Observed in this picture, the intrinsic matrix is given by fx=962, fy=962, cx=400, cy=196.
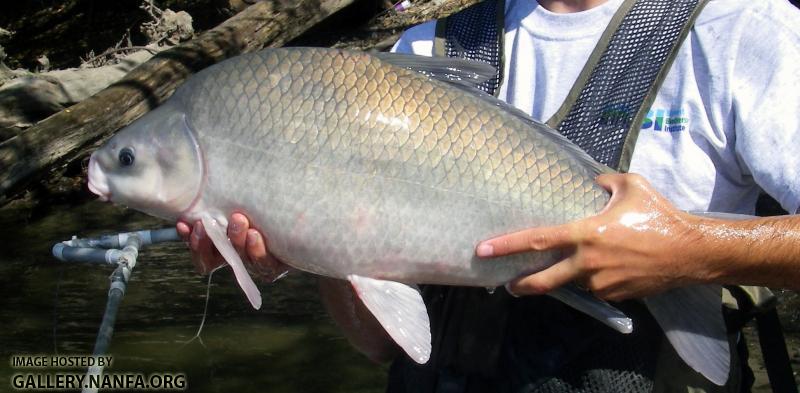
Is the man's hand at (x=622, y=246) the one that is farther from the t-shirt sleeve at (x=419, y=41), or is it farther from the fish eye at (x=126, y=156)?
the fish eye at (x=126, y=156)

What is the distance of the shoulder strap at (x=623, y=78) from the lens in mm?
2102

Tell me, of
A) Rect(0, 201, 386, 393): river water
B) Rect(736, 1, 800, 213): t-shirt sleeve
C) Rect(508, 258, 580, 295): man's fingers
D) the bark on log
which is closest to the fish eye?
Rect(508, 258, 580, 295): man's fingers

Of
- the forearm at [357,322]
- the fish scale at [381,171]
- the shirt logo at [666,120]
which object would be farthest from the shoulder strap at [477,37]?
the forearm at [357,322]

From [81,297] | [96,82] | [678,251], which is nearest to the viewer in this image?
[678,251]

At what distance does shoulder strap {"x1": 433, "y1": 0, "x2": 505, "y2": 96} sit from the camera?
2.31m

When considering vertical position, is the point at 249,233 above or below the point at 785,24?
below

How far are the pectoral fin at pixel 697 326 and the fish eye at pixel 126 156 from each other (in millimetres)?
1151

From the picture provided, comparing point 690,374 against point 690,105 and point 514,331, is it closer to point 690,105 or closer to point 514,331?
point 514,331

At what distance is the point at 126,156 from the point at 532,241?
0.91 m

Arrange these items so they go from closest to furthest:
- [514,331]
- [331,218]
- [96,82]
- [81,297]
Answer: [331,218] → [514,331] → [81,297] → [96,82]

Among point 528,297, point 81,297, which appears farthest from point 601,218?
point 81,297

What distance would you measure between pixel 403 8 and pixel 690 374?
6504 millimetres

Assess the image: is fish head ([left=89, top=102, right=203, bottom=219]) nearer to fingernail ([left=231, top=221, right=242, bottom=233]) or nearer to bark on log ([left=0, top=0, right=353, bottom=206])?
fingernail ([left=231, top=221, right=242, bottom=233])

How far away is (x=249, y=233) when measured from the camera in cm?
205
